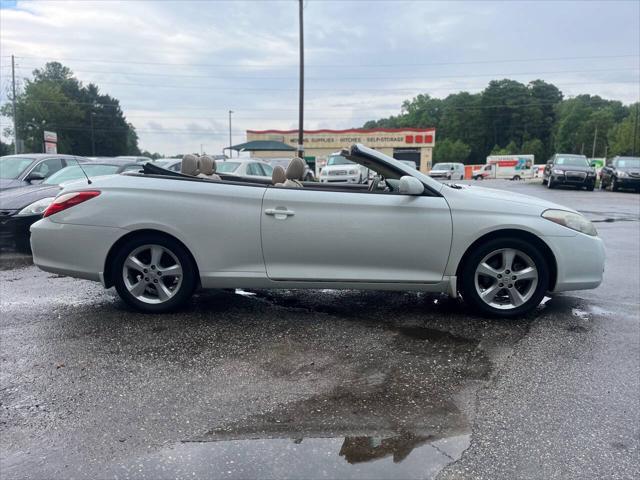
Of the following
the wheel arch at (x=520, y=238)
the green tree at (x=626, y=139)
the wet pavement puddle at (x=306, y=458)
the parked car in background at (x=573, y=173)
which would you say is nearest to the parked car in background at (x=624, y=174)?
the parked car in background at (x=573, y=173)

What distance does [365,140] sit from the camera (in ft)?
166

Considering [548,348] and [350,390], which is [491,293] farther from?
[350,390]

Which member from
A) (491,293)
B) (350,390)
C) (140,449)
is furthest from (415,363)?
(140,449)

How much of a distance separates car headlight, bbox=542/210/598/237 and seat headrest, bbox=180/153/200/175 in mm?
3587

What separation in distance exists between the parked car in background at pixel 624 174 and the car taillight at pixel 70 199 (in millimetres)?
24292

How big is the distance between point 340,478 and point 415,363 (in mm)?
1384

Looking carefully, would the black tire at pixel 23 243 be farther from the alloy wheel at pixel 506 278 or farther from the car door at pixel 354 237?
the alloy wheel at pixel 506 278

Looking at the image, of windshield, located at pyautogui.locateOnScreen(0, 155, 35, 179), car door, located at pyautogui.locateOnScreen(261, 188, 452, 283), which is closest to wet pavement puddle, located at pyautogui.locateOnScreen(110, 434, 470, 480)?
car door, located at pyautogui.locateOnScreen(261, 188, 452, 283)

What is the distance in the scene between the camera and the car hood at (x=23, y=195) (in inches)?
278

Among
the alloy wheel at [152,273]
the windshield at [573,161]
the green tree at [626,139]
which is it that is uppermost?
the green tree at [626,139]

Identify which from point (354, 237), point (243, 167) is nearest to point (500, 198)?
point (354, 237)

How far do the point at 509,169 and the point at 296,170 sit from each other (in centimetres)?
5865

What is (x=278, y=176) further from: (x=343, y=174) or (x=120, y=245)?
(x=343, y=174)

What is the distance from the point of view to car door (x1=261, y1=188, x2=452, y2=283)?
4176mm
